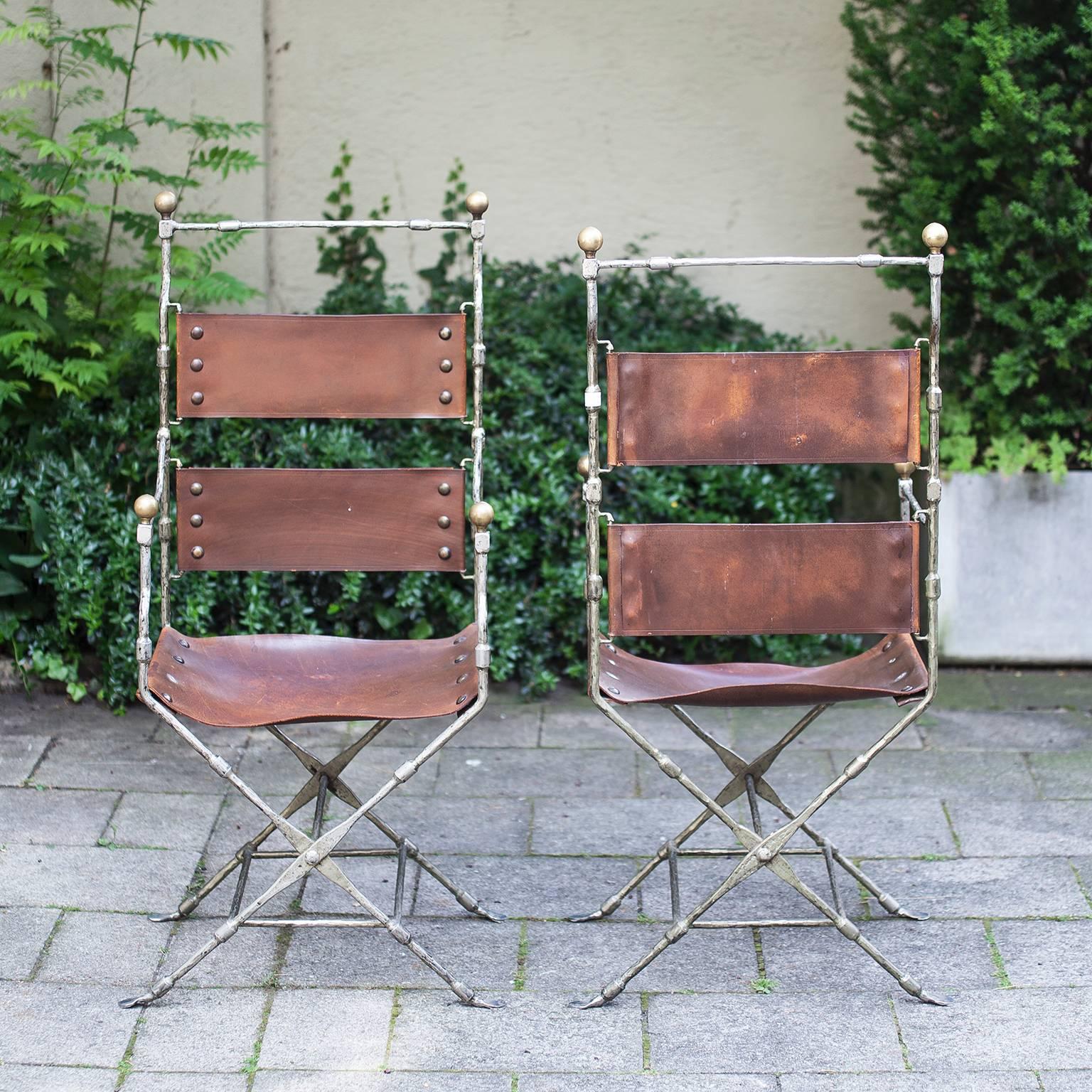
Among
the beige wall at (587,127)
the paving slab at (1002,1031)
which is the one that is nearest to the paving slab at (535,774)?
the paving slab at (1002,1031)

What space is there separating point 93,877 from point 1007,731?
2617 millimetres

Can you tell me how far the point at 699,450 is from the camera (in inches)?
118

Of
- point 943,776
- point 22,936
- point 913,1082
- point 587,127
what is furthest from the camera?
point 587,127

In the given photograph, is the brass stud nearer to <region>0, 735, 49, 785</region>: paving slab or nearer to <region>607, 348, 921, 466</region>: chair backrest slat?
<region>607, 348, 921, 466</region>: chair backrest slat

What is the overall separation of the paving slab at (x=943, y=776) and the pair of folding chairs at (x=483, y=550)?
29.2 inches

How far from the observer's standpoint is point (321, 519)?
3254 millimetres

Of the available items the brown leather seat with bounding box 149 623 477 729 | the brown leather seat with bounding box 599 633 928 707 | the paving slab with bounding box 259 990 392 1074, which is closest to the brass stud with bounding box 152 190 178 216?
the brown leather seat with bounding box 149 623 477 729

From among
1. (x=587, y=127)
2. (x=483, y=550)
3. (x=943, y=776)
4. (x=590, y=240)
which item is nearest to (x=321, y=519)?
(x=483, y=550)

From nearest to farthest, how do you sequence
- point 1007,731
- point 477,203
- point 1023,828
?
point 477,203, point 1023,828, point 1007,731

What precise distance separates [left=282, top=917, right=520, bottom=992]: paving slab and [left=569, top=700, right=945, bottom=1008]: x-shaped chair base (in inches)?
8.0

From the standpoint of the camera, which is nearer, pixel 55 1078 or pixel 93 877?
pixel 55 1078

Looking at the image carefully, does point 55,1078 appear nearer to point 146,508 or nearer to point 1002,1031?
point 146,508

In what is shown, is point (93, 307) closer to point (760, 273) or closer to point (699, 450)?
point (760, 273)

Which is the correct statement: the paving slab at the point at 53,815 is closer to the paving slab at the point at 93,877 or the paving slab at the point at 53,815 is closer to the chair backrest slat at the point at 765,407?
the paving slab at the point at 93,877
